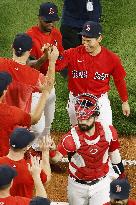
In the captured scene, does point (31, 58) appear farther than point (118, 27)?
No

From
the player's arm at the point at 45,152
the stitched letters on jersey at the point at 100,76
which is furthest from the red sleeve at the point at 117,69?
the player's arm at the point at 45,152

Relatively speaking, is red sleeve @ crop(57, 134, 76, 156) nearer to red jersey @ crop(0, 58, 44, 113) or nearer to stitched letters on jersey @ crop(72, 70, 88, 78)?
red jersey @ crop(0, 58, 44, 113)

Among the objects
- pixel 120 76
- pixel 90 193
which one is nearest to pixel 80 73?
pixel 120 76

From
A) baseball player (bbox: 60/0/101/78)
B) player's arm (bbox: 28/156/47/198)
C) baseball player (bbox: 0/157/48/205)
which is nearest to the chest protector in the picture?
player's arm (bbox: 28/156/47/198)

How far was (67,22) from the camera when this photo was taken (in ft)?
31.3

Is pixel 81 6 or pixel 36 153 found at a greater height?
pixel 81 6

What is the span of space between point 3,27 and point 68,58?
5951mm

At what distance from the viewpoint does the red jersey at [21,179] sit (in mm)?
5687

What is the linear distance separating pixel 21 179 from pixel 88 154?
97cm

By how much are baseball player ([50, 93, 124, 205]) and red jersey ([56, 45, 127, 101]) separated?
1192 millimetres

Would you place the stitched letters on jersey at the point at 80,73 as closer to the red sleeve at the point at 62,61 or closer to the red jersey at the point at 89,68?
the red jersey at the point at 89,68

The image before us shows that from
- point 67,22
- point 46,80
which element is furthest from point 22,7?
point 46,80

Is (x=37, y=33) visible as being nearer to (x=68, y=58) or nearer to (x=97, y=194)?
(x=68, y=58)

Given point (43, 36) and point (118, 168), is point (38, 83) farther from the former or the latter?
point (118, 168)
